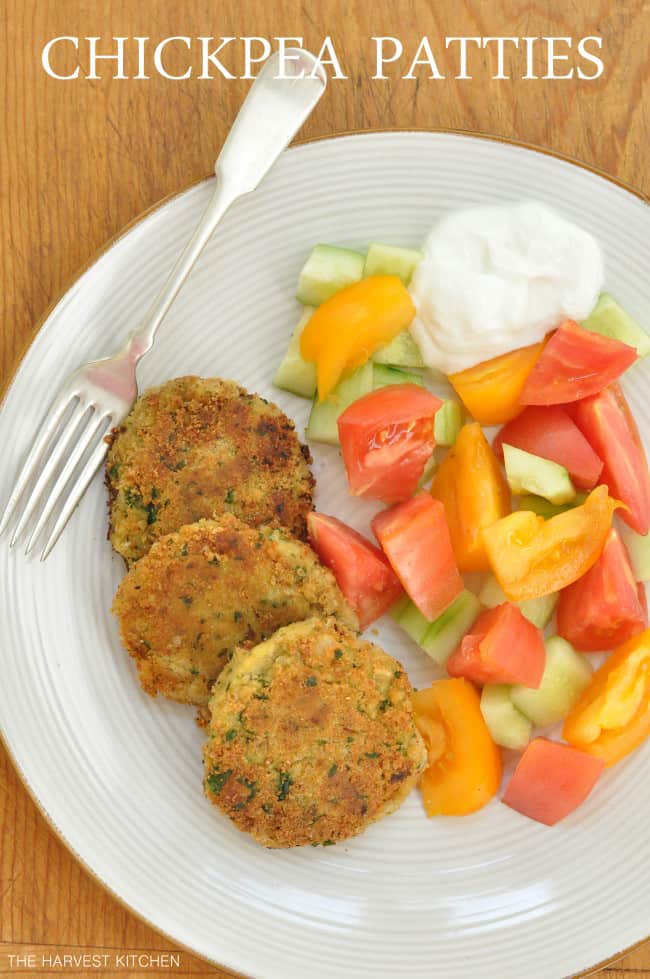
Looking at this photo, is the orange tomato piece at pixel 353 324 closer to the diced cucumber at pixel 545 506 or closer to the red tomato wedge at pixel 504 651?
the diced cucumber at pixel 545 506

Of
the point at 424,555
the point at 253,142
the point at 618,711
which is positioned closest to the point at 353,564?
the point at 424,555

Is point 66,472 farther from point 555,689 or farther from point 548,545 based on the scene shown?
point 555,689

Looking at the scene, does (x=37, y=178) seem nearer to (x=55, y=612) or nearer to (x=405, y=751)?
(x=55, y=612)

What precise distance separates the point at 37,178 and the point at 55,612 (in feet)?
4.10

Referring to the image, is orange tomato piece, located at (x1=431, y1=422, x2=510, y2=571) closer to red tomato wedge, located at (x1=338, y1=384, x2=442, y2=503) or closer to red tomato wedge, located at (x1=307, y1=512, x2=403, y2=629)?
red tomato wedge, located at (x1=338, y1=384, x2=442, y2=503)

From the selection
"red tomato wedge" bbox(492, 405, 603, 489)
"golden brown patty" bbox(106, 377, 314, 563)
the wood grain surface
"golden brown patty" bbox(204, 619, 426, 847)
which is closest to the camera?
"golden brown patty" bbox(204, 619, 426, 847)

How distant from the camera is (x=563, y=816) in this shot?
2732 millimetres

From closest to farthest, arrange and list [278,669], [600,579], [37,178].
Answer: [278,669] → [600,579] → [37,178]

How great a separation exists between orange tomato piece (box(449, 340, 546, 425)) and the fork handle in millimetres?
774

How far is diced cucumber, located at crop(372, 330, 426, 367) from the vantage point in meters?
2.83

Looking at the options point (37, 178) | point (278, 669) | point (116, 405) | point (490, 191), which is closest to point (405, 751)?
point (278, 669)

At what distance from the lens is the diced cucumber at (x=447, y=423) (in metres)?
2.83

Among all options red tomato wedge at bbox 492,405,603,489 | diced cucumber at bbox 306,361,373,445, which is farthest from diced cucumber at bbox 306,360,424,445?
red tomato wedge at bbox 492,405,603,489

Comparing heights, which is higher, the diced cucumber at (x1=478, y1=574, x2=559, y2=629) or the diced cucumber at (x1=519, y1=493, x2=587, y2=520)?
the diced cucumber at (x1=519, y1=493, x2=587, y2=520)
